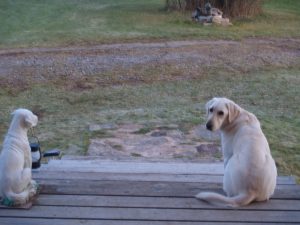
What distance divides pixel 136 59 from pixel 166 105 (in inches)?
130

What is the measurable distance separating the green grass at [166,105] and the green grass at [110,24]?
4153 millimetres

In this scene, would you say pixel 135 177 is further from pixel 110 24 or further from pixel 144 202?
pixel 110 24

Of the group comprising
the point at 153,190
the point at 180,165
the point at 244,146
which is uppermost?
the point at 244,146

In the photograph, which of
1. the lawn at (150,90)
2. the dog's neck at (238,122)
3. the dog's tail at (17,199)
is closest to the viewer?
the dog's tail at (17,199)

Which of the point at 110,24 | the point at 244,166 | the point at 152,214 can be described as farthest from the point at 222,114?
the point at 110,24

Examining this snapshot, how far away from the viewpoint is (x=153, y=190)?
3824 millimetres

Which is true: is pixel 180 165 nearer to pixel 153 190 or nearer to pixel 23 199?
pixel 153 190

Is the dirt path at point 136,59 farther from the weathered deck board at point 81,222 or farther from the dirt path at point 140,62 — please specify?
the weathered deck board at point 81,222

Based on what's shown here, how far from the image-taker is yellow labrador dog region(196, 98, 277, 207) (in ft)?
12.1

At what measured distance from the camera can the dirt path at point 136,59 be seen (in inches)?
423

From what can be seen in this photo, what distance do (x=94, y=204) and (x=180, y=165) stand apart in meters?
1.72

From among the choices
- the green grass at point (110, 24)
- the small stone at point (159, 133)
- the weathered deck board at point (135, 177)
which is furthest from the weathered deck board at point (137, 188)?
the green grass at point (110, 24)

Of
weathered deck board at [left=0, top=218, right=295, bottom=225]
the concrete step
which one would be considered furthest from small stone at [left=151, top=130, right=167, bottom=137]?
weathered deck board at [left=0, top=218, right=295, bottom=225]

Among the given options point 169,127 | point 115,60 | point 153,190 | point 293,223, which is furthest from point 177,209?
point 115,60
